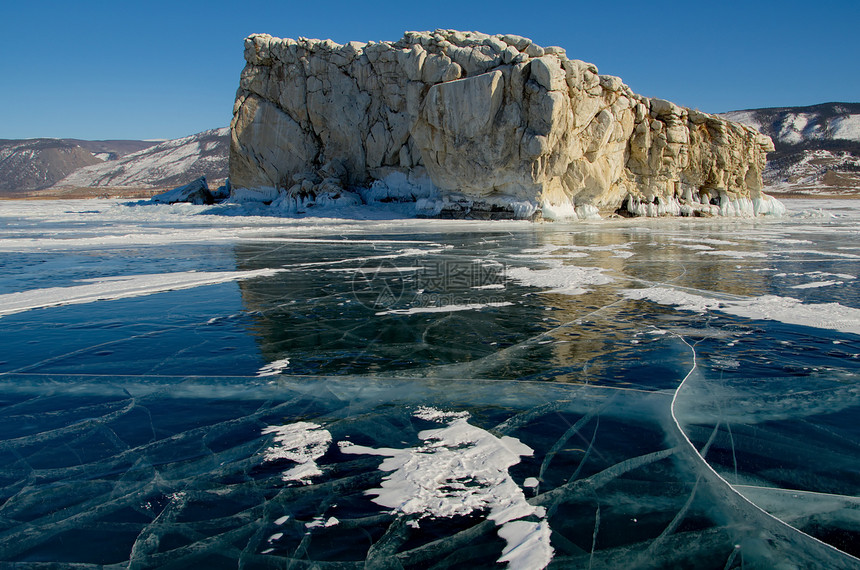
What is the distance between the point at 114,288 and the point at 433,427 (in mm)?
8053

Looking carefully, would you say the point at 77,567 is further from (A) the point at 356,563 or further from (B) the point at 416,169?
(B) the point at 416,169

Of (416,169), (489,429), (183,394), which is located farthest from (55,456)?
(416,169)

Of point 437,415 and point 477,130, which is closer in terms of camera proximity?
point 437,415

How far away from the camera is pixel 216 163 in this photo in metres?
161

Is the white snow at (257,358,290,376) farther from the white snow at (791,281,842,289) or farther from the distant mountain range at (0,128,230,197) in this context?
the distant mountain range at (0,128,230,197)

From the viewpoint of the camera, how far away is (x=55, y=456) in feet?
12.1

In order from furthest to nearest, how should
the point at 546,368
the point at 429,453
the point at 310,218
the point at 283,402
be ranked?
the point at 310,218
the point at 546,368
the point at 283,402
the point at 429,453

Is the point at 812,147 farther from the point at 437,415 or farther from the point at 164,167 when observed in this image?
the point at 164,167

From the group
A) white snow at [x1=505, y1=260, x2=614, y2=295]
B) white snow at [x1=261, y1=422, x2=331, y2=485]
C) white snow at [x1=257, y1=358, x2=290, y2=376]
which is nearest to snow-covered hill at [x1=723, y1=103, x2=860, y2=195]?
white snow at [x1=505, y1=260, x2=614, y2=295]

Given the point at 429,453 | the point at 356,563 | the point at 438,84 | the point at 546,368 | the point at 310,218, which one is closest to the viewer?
the point at 356,563

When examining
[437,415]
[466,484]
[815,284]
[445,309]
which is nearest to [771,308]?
[815,284]

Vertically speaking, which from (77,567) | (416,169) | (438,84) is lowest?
(77,567)

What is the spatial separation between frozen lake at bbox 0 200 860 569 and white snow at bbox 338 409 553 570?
0.02 meters

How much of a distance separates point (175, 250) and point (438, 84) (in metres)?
17.3
